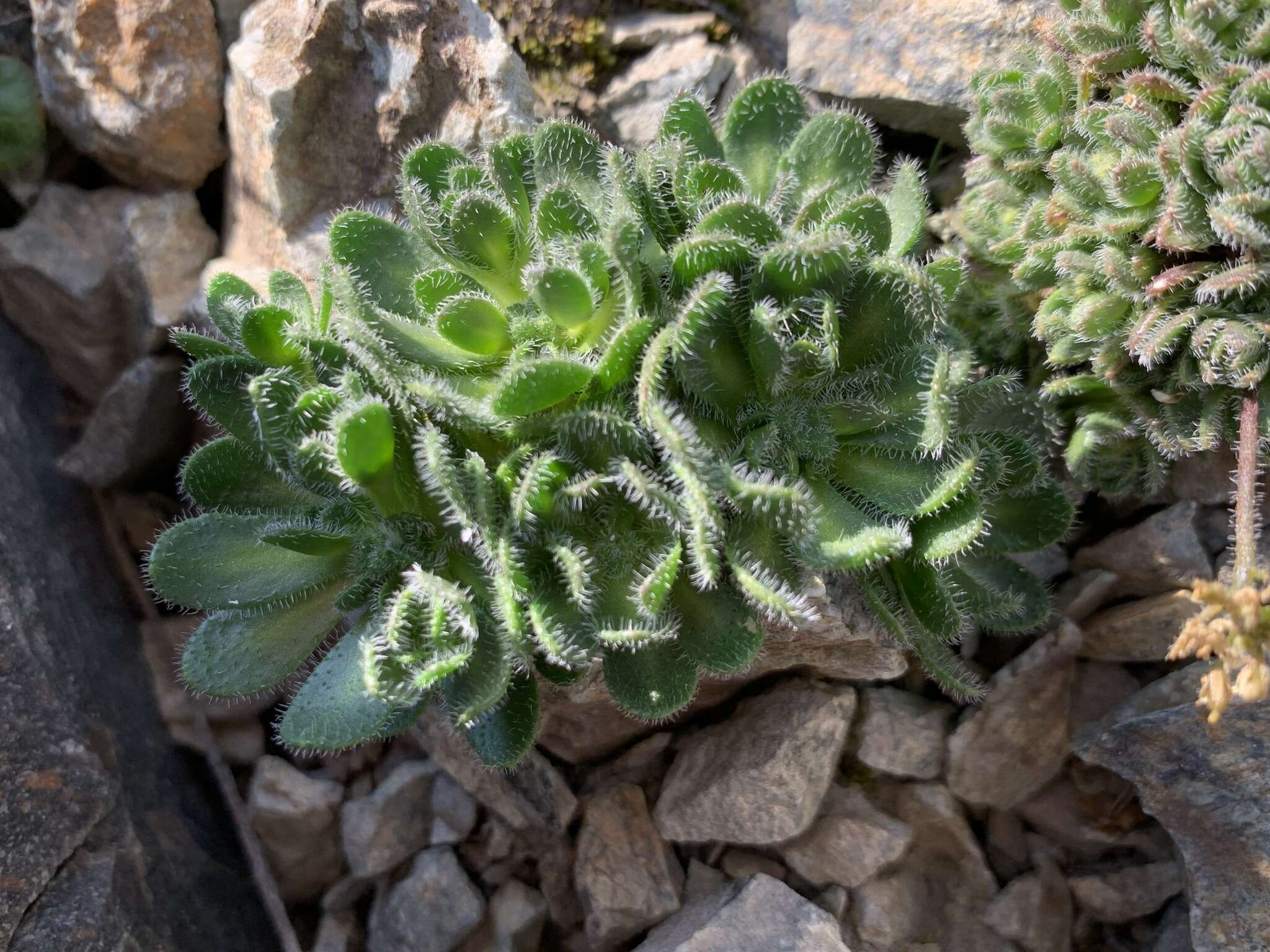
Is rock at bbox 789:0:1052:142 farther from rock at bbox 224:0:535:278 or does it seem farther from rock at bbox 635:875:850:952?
rock at bbox 635:875:850:952

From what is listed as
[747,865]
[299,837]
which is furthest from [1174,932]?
[299,837]

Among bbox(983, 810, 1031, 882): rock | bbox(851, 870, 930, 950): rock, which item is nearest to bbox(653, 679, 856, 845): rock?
bbox(851, 870, 930, 950): rock

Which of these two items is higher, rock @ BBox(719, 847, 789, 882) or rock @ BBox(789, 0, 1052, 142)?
rock @ BBox(789, 0, 1052, 142)

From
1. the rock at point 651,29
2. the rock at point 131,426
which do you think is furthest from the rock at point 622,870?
the rock at point 651,29

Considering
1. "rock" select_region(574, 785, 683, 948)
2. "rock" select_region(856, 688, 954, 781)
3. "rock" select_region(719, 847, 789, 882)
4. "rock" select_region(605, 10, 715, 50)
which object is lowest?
"rock" select_region(574, 785, 683, 948)

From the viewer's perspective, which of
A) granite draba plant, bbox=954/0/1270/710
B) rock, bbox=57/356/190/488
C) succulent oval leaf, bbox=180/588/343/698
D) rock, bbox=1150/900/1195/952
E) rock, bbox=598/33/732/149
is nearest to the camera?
granite draba plant, bbox=954/0/1270/710

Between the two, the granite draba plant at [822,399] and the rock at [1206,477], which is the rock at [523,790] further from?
the rock at [1206,477]

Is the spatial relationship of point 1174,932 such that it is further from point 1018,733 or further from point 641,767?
point 641,767
